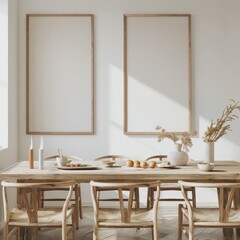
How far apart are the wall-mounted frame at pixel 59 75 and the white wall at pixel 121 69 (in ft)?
0.28

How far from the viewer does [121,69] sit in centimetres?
632

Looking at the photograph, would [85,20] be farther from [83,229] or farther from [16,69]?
[83,229]

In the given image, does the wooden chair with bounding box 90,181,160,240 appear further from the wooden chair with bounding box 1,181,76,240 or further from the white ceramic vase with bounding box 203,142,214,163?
the white ceramic vase with bounding box 203,142,214,163

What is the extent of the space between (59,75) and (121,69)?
81 cm

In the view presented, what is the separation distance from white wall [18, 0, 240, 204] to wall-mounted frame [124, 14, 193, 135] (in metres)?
0.10

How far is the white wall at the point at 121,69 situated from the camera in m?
6.29

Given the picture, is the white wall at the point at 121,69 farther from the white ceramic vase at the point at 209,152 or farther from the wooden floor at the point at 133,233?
the white ceramic vase at the point at 209,152

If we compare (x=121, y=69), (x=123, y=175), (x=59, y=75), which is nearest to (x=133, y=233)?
(x=123, y=175)

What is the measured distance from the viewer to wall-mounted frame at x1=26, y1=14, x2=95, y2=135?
630 cm

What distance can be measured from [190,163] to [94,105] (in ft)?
5.83

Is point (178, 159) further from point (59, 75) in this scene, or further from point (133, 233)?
point (59, 75)

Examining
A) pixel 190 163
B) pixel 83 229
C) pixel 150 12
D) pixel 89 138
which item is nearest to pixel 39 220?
pixel 83 229

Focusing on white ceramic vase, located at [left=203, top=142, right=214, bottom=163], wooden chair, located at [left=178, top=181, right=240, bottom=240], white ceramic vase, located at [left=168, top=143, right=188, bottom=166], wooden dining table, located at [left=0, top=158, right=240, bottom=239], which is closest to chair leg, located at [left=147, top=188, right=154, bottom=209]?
white ceramic vase, located at [left=168, top=143, right=188, bottom=166]

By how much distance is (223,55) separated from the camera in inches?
248
